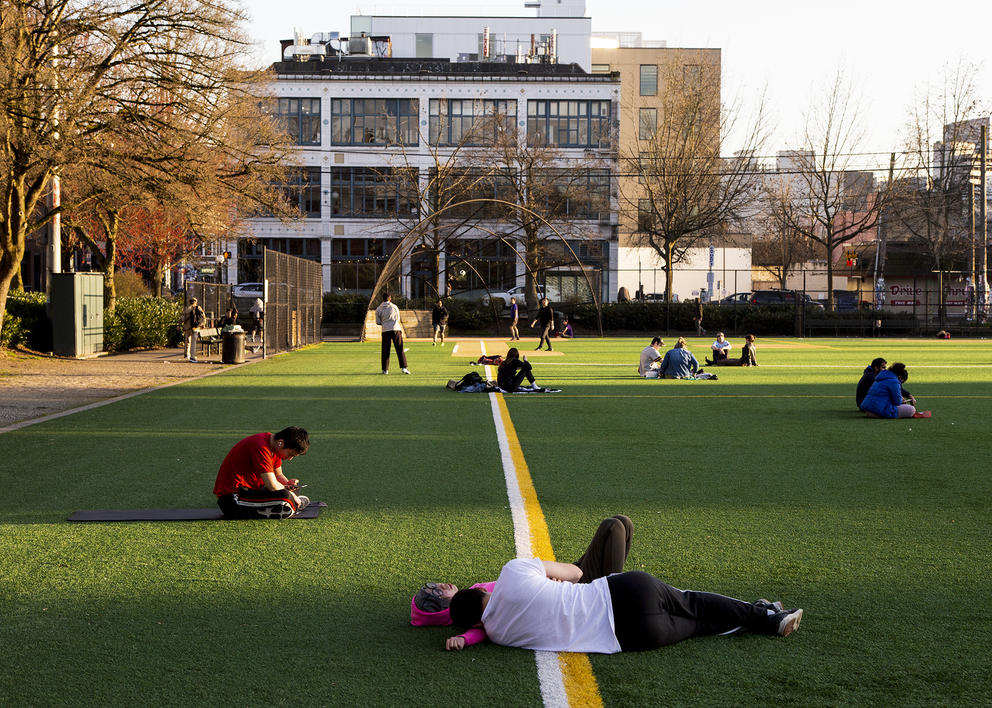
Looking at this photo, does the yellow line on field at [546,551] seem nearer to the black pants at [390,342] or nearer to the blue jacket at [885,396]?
the blue jacket at [885,396]

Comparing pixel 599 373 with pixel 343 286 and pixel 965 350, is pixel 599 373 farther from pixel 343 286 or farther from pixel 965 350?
pixel 343 286

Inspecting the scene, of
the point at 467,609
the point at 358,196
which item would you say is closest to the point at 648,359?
the point at 467,609

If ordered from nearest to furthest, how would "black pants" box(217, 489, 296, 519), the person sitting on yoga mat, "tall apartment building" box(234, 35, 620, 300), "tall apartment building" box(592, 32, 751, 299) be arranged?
the person sitting on yoga mat, "black pants" box(217, 489, 296, 519), "tall apartment building" box(234, 35, 620, 300), "tall apartment building" box(592, 32, 751, 299)

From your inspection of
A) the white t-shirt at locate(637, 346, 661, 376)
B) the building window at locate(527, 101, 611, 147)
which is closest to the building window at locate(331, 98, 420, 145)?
the building window at locate(527, 101, 611, 147)

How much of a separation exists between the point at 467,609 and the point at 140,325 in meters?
28.8

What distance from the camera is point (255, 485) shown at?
805 centimetres

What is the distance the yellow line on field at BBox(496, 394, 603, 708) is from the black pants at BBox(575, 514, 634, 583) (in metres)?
Result: 0.79

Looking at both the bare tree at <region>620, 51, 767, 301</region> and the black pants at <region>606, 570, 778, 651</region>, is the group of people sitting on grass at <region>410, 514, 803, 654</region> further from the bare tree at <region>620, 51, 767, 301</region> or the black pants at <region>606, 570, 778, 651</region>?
the bare tree at <region>620, 51, 767, 301</region>

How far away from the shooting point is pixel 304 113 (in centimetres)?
6925

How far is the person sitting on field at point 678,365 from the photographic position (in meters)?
22.7

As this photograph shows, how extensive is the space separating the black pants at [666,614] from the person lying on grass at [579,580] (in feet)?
1.81

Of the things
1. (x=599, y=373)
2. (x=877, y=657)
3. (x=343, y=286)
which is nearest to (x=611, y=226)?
(x=343, y=286)

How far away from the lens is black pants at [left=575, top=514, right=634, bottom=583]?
568 cm

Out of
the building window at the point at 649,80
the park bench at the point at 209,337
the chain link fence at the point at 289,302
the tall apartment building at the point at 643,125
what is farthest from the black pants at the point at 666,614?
the building window at the point at 649,80
